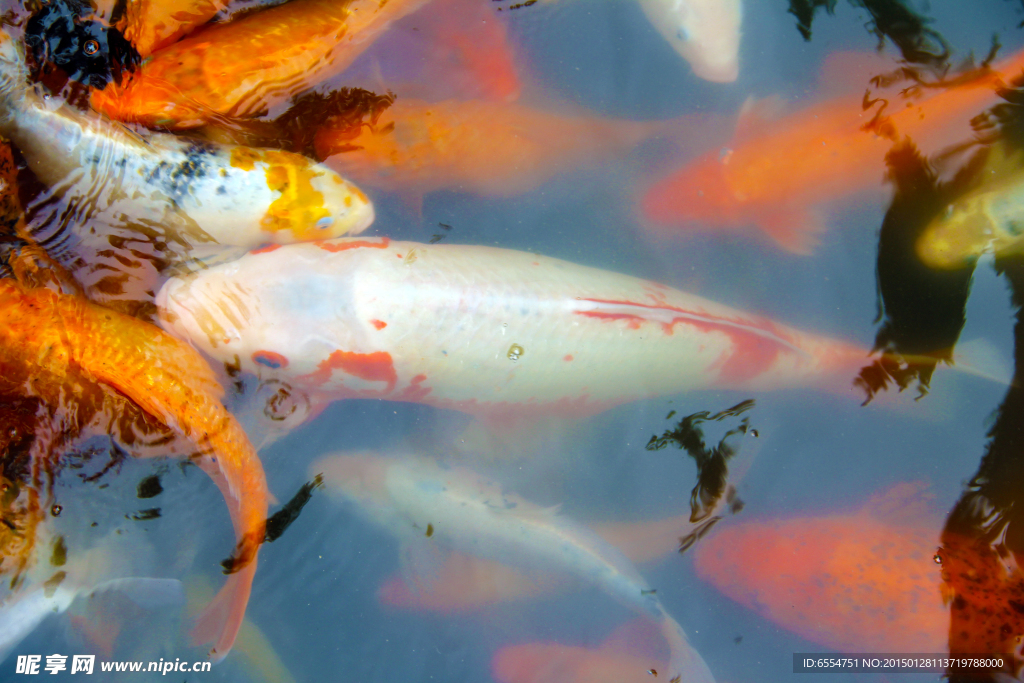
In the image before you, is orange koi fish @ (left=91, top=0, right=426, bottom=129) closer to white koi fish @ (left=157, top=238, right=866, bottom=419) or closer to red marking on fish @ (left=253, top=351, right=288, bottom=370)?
white koi fish @ (left=157, top=238, right=866, bottom=419)

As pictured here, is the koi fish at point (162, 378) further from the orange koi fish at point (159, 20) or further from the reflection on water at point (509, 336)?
the orange koi fish at point (159, 20)

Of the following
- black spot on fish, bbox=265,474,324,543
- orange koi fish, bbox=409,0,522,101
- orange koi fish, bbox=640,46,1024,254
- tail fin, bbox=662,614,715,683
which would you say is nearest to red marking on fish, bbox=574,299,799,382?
orange koi fish, bbox=640,46,1024,254

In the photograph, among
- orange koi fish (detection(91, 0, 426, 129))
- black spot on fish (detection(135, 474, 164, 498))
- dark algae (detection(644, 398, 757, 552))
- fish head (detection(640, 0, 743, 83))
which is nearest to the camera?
→ black spot on fish (detection(135, 474, 164, 498))

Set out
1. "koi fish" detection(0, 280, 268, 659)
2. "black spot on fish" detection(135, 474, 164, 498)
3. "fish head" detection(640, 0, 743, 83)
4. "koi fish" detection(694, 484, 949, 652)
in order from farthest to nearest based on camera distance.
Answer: "fish head" detection(640, 0, 743, 83)
"koi fish" detection(694, 484, 949, 652)
"black spot on fish" detection(135, 474, 164, 498)
"koi fish" detection(0, 280, 268, 659)

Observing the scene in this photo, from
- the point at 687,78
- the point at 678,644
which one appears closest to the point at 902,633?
the point at 678,644

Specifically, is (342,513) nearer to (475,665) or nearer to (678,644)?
(475,665)
